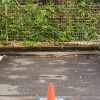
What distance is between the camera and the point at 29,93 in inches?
296

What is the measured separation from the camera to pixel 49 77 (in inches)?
362

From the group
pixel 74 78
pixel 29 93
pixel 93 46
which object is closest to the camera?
pixel 29 93

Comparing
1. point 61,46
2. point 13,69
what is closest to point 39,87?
point 13,69

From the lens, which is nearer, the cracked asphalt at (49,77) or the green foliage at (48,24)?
the cracked asphalt at (49,77)

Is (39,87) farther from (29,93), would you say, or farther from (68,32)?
(68,32)

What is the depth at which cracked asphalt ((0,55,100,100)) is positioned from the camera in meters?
7.50

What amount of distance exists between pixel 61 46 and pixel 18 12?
228 cm

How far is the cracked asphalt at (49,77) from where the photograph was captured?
7500 millimetres

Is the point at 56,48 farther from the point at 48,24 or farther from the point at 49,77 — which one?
the point at 49,77

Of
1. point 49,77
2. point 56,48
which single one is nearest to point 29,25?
point 56,48

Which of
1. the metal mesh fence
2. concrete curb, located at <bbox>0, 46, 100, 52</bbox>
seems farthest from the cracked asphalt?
the metal mesh fence

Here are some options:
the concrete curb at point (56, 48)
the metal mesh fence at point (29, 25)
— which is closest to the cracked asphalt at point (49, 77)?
the concrete curb at point (56, 48)

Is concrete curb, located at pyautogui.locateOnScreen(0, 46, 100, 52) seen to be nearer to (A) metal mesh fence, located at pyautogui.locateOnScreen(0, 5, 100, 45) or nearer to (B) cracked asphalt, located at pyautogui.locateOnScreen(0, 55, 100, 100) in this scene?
(A) metal mesh fence, located at pyautogui.locateOnScreen(0, 5, 100, 45)

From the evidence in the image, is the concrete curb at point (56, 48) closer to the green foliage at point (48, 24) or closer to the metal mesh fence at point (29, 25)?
the green foliage at point (48, 24)
